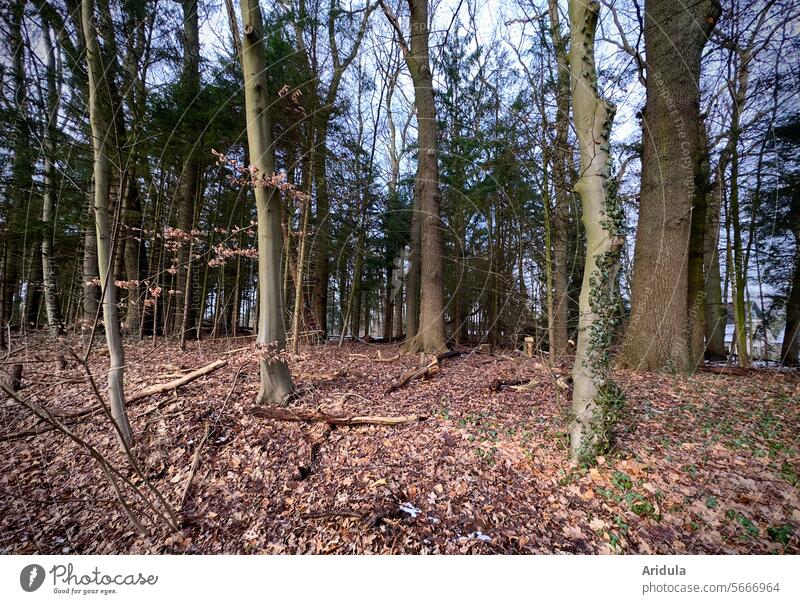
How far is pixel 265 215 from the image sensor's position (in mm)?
3242

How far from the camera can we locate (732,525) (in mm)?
1708

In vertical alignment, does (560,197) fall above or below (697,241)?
above

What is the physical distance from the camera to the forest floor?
177 centimetres

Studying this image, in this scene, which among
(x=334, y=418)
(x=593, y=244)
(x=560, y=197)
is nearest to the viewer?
(x=593, y=244)

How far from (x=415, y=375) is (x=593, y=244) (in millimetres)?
3107

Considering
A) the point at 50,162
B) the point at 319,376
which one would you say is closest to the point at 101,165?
the point at 50,162

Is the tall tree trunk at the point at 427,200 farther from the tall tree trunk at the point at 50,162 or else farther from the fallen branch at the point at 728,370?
the tall tree trunk at the point at 50,162

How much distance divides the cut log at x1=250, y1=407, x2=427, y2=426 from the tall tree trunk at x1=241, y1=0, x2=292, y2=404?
265mm

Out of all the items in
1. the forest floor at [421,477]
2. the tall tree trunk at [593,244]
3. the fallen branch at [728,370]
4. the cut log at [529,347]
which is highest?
the tall tree trunk at [593,244]

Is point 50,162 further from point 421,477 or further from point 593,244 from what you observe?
point 593,244

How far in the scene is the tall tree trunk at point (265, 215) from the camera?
10.3 ft

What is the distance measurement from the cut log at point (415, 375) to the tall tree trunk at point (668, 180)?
300 cm

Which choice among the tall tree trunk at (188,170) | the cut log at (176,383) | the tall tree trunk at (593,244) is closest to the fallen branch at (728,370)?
the tall tree trunk at (593,244)
